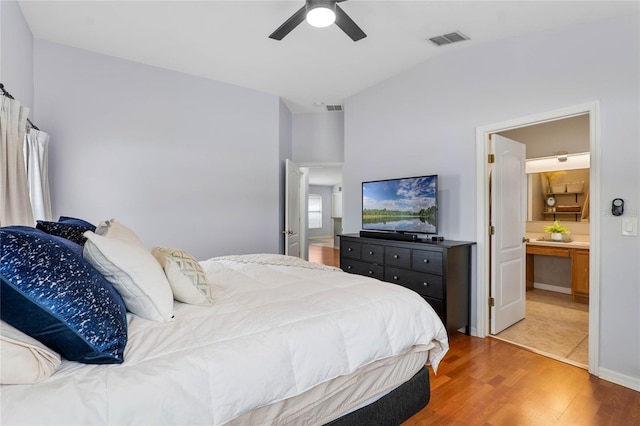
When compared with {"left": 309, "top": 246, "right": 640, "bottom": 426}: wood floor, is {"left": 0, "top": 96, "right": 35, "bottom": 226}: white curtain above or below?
above

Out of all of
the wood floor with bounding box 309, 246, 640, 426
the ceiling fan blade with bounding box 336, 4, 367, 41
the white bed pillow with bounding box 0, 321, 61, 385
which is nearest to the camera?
the white bed pillow with bounding box 0, 321, 61, 385

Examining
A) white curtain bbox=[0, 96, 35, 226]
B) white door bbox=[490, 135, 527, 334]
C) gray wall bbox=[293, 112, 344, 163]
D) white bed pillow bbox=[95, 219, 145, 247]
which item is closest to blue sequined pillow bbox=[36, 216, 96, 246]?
white bed pillow bbox=[95, 219, 145, 247]

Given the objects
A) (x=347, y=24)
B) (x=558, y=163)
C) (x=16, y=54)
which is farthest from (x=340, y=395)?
(x=558, y=163)

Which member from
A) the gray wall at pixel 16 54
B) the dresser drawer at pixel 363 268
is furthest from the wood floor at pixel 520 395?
the gray wall at pixel 16 54

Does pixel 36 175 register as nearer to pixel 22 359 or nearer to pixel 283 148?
pixel 22 359

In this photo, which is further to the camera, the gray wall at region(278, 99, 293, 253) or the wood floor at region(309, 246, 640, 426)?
the gray wall at region(278, 99, 293, 253)

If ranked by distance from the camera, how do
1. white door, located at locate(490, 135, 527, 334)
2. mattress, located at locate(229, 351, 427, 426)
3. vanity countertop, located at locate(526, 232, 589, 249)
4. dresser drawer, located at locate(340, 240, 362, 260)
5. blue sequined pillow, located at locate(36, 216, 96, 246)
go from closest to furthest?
mattress, located at locate(229, 351, 427, 426) → blue sequined pillow, located at locate(36, 216, 96, 246) → white door, located at locate(490, 135, 527, 334) → dresser drawer, located at locate(340, 240, 362, 260) → vanity countertop, located at locate(526, 232, 589, 249)

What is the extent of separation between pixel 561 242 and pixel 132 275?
16.7 feet

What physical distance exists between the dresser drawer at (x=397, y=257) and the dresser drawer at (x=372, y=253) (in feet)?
0.22

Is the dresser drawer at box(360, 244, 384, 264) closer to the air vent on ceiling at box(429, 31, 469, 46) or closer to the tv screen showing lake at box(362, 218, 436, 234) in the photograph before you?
the tv screen showing lake at box(362, 218, 436, 234)

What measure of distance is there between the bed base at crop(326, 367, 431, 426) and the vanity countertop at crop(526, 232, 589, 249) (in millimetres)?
3575

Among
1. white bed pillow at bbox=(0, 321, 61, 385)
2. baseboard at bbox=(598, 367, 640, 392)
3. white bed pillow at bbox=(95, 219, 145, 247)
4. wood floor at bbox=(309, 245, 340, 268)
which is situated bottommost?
wood floor at bbox=(309, 245, 340, 268)

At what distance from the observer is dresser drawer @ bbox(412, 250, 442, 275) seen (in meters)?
2.89

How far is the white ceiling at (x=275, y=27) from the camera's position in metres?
2.46
